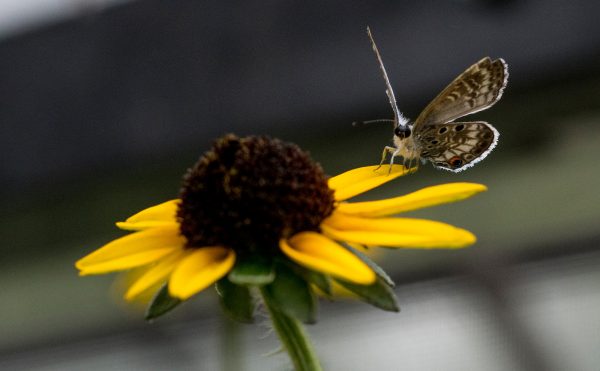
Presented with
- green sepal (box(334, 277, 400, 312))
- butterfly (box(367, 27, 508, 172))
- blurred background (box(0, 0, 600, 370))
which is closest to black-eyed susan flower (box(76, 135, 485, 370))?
green sepal (box(334, 277, 400, 312))

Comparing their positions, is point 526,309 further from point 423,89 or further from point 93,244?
point 93,244

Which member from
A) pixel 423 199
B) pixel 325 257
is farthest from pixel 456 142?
pixel 325 257

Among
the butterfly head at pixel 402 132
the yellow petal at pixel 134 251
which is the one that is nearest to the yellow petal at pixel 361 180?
the butterfly head at pixel 402 132

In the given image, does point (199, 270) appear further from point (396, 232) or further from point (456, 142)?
point (456, 142)

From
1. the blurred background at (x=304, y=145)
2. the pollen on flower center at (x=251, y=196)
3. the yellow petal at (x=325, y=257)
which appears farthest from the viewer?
the blurred background at (x=304, y=145)

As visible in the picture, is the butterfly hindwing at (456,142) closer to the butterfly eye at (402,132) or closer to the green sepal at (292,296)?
the butterfly eye at (402,132)

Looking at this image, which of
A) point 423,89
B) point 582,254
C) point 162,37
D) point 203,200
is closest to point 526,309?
point 582,254

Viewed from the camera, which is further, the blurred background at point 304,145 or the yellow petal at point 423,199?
the blurred background at point 304,145
